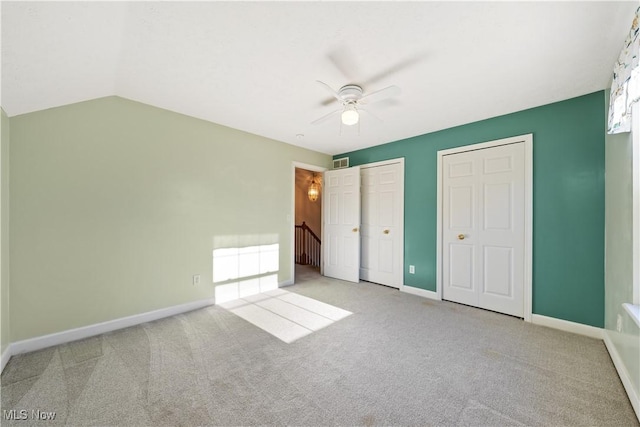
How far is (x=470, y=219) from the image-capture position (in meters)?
3.41

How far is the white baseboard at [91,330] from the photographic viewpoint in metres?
2.21

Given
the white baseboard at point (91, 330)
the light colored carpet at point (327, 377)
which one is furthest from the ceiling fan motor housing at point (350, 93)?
the white baseboard at point (91, 330)

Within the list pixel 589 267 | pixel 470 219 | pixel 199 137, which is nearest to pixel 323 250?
pixel 470 219

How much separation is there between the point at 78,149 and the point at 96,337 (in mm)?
1886

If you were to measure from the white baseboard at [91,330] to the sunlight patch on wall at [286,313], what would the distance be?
60 cm

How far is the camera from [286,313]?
124 inches

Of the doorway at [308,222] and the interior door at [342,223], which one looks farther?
the doorway at [308,222]

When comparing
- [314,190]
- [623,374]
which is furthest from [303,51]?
[314,190]

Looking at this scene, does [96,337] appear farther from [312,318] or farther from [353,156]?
[353,156]

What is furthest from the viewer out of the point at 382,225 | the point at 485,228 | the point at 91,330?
the point at 382,225

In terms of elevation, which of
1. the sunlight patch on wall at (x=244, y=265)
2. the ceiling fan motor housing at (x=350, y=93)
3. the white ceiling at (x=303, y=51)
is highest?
the white ceiling at (x=303, y=51)

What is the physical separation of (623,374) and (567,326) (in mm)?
965

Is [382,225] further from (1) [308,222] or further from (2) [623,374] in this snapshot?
(1) [308,222]

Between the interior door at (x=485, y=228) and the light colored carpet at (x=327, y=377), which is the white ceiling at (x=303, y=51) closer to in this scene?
the interior door at (x=485, y=228)
